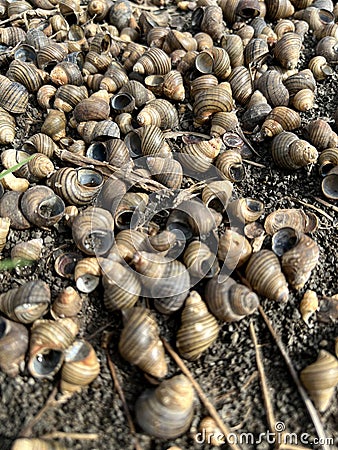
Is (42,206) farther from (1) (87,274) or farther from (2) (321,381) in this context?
(2) (321,381)

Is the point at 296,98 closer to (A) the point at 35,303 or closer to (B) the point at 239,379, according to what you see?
(B) the point at 239,379

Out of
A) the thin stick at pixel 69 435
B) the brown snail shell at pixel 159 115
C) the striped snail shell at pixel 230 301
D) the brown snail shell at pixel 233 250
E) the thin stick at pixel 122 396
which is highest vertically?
the brown snail shell at pixel 159 115

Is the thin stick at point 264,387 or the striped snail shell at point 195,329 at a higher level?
the striped snail shell at point 195,329

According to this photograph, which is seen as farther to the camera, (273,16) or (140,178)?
(273,16)

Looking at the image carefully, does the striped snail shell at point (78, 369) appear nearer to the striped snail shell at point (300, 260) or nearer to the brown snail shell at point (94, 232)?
the brown snail shell at point (94, 232)

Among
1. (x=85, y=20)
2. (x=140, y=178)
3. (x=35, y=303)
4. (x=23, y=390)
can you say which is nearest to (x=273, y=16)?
(x=85, y=20)

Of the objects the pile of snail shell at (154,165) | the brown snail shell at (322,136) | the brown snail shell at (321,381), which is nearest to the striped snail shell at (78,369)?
the pile of snail shell at (154,165)
